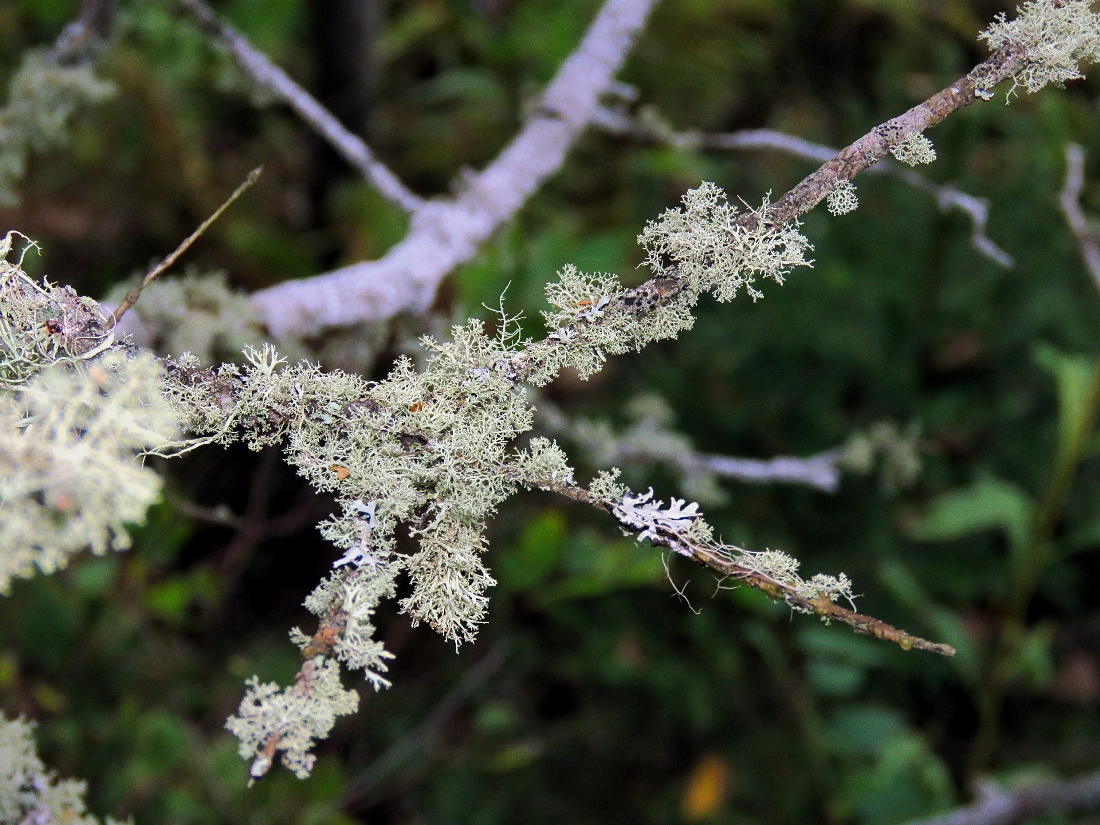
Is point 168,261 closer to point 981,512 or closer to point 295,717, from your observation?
point 295,717

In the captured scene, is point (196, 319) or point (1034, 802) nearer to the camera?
point (196, 319)

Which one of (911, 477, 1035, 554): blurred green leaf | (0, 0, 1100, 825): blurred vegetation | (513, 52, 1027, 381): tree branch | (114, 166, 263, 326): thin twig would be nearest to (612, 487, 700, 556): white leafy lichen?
(513, 52, 1027, 381): tree branch

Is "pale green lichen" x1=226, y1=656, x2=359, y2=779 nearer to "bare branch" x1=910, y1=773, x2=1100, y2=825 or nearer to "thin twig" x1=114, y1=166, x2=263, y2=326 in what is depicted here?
"thin twig" x1=114, y1=166, x2=263, y2=326

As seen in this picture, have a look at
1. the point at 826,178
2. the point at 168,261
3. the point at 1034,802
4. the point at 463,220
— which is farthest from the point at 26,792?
the point at 1034,802

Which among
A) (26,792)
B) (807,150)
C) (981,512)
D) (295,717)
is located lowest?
(26,792)

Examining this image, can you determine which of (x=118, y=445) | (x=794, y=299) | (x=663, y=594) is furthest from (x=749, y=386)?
(x=118, y=445)

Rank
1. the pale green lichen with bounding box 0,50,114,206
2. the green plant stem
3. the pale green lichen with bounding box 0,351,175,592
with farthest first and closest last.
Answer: the green plant stem < the pale green lichen with bounding box 0,50,114,206 < the pale green lichen with bounding box 0,351,175,592
